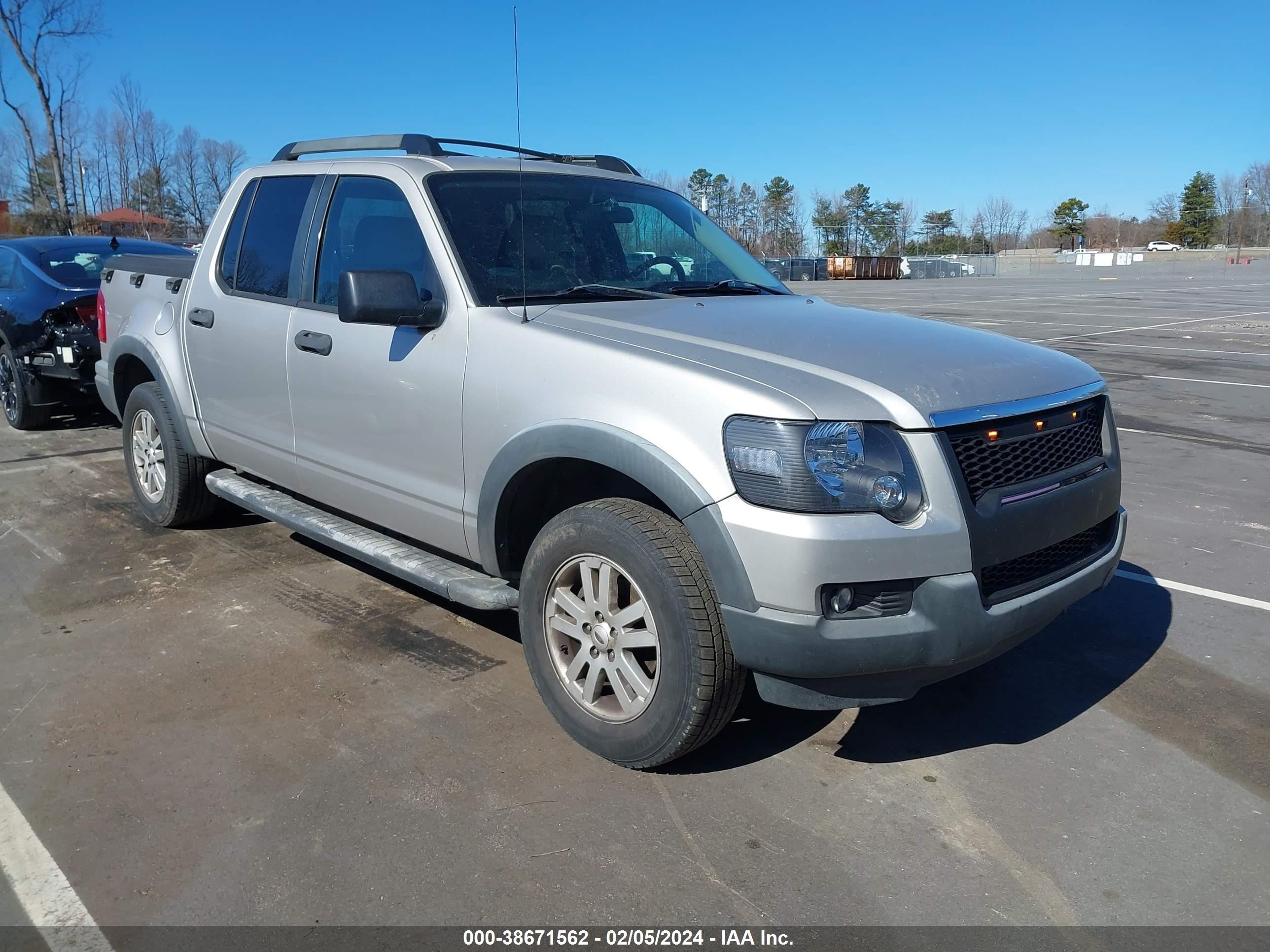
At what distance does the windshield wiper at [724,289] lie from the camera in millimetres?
4141

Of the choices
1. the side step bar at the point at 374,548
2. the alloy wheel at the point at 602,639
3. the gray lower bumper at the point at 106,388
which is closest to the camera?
the alloy wheel at the point at 602,639

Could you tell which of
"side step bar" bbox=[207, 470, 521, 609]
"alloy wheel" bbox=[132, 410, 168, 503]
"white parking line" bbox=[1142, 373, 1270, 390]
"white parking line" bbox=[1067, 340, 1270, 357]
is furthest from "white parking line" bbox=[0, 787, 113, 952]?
"white parking line" bbox=[1067, 340, 1270, 357]

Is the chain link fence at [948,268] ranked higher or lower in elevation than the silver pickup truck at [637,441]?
higher

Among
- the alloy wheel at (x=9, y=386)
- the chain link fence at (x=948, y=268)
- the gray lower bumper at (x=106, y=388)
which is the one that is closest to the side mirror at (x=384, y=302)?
the gray lower bumper at (x=106, y=388)

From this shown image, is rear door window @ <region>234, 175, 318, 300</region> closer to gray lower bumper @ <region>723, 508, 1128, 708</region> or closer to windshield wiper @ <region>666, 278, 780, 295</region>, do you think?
windshield wiper @ <region>666, 278, 780, 295</region>

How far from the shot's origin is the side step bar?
3.59 m

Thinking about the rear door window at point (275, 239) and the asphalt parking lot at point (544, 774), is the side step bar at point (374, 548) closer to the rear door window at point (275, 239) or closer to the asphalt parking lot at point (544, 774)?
the asphalt parking lot at point (544, 774)

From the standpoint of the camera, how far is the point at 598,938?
2492 millimetres

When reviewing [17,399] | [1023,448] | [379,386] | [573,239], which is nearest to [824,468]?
[1023,448]

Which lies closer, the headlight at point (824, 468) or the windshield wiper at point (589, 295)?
the headlight at point (824, 468)

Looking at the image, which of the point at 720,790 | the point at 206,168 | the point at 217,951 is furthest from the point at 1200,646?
the point at 206,168

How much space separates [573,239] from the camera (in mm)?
4117

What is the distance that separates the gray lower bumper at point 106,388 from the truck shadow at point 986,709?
4586mm

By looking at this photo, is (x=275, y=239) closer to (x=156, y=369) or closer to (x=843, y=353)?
(x=156, y=369)
